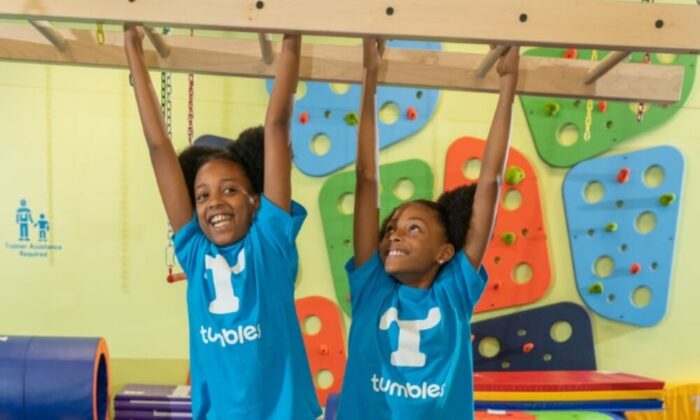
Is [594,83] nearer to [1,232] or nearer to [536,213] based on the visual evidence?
[536,213]

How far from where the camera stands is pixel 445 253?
1492 millimetres

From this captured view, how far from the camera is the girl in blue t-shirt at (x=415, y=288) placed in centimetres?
A: 136

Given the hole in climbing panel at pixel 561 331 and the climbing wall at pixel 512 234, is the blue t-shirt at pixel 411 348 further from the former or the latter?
the hole in climbing panel at pixel 561 331

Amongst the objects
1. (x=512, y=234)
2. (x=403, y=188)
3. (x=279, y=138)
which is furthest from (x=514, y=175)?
(x=279, y=138)

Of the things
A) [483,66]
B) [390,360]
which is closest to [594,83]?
[483,66]

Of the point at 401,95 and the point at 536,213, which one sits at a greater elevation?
the point at 401,95

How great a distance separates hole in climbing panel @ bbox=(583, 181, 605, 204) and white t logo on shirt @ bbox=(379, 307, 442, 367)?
5.68 feet

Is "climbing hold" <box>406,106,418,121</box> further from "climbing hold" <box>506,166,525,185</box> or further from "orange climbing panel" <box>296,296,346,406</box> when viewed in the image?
"orange climbing panel" <box>296,296,346,406</box>

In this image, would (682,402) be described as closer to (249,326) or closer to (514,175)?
(514,175)

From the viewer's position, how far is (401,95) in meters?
2.77

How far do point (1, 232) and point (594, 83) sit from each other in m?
2.59

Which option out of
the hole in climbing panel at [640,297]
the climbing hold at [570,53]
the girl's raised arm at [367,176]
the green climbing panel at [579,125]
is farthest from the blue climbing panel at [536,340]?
the girl's raised arm at [367,176]

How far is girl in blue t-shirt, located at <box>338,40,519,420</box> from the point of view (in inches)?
53.6

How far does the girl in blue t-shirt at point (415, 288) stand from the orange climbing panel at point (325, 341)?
1296 millimetres
